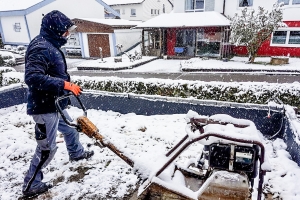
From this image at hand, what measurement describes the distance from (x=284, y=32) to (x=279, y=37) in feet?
1.50

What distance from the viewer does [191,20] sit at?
18.0m

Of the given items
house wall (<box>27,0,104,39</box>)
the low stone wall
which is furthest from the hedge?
house wall (<box>27,0,104,39</box>)

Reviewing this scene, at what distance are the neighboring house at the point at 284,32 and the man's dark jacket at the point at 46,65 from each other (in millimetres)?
17698

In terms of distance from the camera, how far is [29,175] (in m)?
3.03

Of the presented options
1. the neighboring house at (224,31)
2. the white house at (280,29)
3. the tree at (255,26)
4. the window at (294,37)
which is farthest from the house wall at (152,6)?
the window at (294,37)

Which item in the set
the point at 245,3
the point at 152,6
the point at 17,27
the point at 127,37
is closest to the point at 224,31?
the point at 245,3

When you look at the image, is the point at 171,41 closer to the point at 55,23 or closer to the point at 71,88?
the point at 55,23

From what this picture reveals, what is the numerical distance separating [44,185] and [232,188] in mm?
2592

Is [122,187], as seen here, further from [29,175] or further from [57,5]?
[57,5]

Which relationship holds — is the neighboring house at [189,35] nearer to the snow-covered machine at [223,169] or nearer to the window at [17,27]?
the window at [17,27]

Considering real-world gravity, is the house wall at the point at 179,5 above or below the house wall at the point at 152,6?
below

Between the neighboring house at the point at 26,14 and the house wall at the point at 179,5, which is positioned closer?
the house wall at the point at 179,5

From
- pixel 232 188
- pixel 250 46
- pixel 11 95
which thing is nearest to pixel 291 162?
pixel 232 188

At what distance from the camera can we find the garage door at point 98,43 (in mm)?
22109
